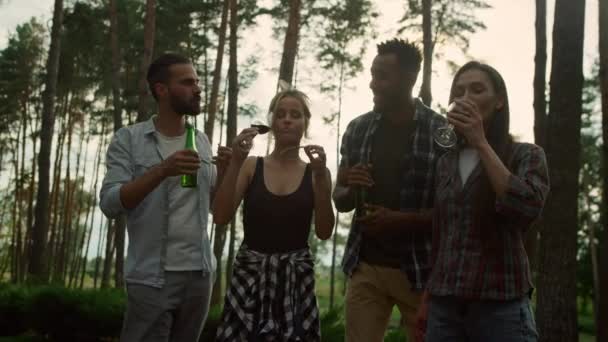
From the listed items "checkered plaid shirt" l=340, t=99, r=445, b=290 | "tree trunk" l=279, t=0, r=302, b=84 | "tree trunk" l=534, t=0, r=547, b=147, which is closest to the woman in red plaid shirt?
"checkered plaid shirt" l=340, t=99, r=445, b=290

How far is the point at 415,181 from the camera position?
351 centimetres

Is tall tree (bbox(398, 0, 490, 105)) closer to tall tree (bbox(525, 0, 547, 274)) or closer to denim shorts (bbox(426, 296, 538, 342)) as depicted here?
tall tree (bbox(525, 0, 547, 274))

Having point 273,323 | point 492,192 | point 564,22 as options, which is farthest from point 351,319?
point 564,22

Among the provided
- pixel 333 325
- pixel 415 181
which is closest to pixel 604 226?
pixel 333 325

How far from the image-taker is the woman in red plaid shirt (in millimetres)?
2510

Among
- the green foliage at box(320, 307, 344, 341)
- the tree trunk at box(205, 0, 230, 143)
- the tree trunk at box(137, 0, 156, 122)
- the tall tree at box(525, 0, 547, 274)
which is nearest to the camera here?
the green foliage at box(320, 307, 344, 341)

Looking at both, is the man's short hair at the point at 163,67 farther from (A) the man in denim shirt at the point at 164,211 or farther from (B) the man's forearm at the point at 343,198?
(B) the man's forearm at the point at 343,198

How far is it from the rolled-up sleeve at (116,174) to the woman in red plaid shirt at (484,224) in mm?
1752

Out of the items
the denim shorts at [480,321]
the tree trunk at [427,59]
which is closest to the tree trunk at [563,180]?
the denim shorts at [480,321]

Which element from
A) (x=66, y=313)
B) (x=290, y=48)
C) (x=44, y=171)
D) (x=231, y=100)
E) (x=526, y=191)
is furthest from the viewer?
(x=231, y=100)

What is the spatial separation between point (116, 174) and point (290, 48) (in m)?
7.97

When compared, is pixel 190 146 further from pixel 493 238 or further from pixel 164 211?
pixel 493 238

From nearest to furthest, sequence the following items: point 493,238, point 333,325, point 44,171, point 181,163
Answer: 1. point 493,238
2. point 181,163
3. point 333,325
4. point 44,171

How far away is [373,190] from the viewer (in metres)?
3.60
